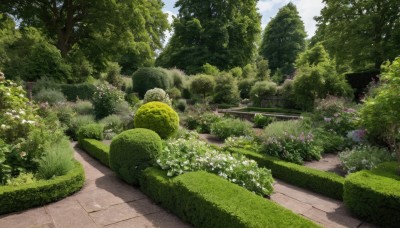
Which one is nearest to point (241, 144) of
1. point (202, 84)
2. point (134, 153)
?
point (134, 153)

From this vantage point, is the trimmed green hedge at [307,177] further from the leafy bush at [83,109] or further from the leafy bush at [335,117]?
the leafy bush at [83,109]

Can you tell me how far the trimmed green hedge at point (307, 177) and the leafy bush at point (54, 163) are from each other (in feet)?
14.0

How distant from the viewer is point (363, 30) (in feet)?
52.3

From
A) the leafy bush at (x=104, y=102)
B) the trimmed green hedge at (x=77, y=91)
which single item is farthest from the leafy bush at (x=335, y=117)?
the trimmed green hedge at (x=77, y=91)

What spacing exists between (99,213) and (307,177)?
401cm

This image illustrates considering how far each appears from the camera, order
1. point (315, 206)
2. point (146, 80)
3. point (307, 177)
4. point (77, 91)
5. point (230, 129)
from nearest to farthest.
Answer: point (315, 206)
point (307, 177)
point (230, 129)
point (77, 91)
point (146, 80)

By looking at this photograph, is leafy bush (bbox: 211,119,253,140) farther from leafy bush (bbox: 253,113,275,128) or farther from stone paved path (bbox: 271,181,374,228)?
stone paved path (bbox: 271,181,374,228)

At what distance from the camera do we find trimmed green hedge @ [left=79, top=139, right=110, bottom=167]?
20.5 ft

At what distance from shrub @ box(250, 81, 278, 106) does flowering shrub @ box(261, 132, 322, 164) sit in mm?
10358

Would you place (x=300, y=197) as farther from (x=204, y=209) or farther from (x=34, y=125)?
(x=34, y=125)

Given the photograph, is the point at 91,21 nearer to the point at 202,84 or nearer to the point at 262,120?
the point at 202,84

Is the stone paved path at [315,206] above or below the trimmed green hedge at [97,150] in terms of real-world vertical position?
below

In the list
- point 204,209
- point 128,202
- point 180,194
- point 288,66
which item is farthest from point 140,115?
point 288,66

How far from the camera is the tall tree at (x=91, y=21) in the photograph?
A: 613 inches
